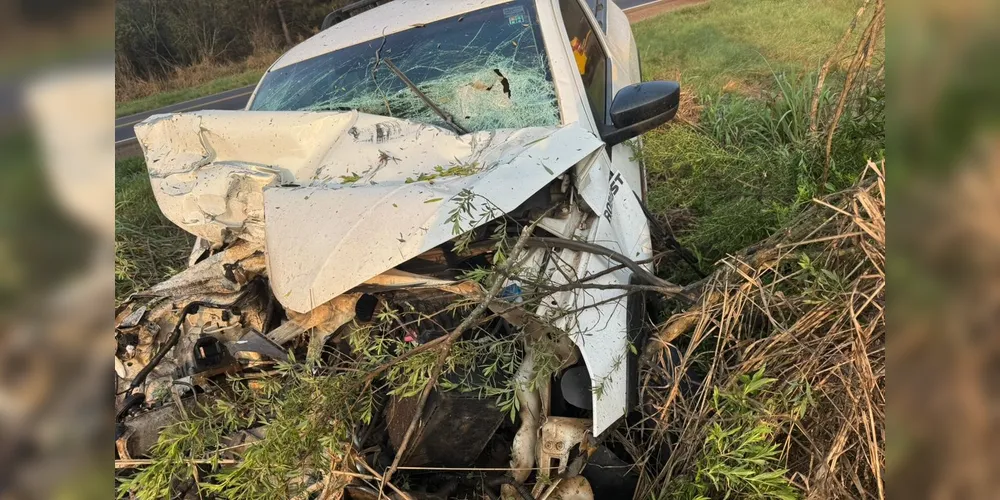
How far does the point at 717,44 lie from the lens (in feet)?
24.7

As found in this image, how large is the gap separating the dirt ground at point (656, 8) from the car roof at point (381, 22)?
8.22m

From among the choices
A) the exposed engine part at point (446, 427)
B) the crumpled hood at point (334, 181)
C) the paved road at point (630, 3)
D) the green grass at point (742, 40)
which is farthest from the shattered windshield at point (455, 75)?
the paved road at point (630, 3)

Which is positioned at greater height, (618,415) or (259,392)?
(259,392)

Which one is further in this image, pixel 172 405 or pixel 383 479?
pixel 172 405

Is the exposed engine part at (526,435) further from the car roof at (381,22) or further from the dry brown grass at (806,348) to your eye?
the car roof at (381,22)

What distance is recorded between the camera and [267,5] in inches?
648

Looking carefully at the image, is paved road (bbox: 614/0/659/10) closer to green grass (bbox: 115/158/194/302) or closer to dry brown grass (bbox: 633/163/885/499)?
green grass (bbox: 115/158/194/302)

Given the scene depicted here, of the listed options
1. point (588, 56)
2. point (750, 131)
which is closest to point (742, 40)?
point (750, 131)

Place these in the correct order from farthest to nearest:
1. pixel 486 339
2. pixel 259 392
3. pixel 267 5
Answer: pixel 267 5 → pixel 259 392 → pixel 486 339
